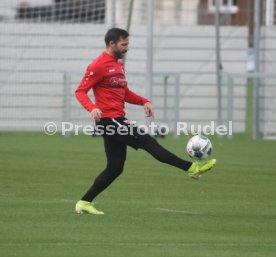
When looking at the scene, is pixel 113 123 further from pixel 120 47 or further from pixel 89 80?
pixel 120 47

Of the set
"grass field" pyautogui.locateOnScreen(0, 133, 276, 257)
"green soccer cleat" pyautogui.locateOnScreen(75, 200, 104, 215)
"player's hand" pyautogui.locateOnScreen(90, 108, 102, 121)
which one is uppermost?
"player's hand" pyautogui.locateOnScreen(90, 108, 102, 121)

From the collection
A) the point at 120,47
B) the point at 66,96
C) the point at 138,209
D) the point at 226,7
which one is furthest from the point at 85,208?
the point at 226,7

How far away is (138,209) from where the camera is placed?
13367 millimetres

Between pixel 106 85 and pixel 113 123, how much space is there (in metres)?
0.49

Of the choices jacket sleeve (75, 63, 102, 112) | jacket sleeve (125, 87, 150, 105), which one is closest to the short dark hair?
jacket sleeve (75, 63, 102, 112)

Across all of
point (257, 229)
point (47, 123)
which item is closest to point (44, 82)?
point (47, 123)

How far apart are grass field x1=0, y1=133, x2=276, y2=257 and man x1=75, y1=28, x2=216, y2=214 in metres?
0.49

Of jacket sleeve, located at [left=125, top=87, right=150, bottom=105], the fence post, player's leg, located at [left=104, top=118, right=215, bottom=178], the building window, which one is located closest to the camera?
player's leg, located at [left=104, top=118, right=215, bottom=178]

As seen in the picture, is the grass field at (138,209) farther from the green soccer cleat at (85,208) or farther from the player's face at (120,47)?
the player's face at (120,47)

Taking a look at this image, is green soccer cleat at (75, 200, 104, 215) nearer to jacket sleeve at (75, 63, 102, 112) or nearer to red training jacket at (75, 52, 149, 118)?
red training jacket at (75, 52, 149, 118)

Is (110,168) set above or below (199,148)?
below

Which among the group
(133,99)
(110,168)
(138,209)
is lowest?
(138,209)

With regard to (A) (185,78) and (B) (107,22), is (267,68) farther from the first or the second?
(B) (107,22)

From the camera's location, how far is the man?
12547 millimetres
